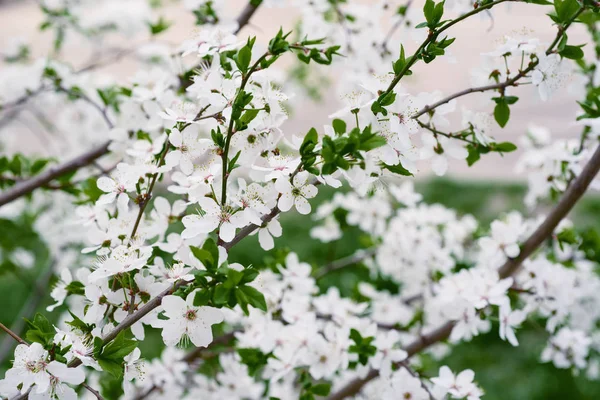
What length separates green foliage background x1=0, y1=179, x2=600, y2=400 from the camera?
2.50 m

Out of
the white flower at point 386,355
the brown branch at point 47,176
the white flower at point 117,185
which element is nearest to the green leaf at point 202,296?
the white flower at point 117,185

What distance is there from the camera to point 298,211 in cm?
85

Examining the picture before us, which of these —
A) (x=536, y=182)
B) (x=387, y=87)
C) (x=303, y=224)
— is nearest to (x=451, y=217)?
(x=536, y=182)

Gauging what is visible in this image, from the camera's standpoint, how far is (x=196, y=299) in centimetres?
80

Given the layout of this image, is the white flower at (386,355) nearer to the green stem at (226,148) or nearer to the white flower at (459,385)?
the white flower at (459,385)

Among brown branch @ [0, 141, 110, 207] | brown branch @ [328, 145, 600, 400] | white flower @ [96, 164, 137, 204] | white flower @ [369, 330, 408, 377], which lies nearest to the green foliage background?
brown branch @ [328, 145, 600, 400]

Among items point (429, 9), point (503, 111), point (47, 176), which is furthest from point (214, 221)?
point (47, 176)

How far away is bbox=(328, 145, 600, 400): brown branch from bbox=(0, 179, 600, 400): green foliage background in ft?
0.52

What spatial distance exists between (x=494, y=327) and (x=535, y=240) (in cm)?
165

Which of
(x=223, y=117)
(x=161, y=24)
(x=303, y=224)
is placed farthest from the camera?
(x=303, y=224)

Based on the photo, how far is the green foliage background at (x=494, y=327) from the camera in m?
2.50

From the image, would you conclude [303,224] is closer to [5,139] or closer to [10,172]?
[5,139]

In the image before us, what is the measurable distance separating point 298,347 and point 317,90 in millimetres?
2392

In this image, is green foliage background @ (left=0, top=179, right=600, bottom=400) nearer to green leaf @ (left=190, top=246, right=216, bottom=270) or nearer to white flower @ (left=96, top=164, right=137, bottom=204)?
white flower @ (left=96, top=164, right=137, bottom=204)
